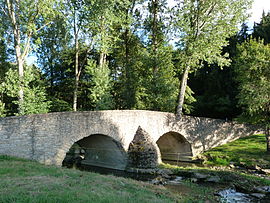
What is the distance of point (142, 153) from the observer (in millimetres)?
17812

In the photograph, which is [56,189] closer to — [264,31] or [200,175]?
[200,175]

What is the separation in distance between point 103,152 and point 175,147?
24.7 ft

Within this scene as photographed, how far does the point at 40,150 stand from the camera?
13414 mm

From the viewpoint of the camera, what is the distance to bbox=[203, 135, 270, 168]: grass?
1950 centimetres

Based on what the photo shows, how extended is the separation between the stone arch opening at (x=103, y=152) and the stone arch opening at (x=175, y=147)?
6.39 m

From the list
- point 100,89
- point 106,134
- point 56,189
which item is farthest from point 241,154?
point 56,189

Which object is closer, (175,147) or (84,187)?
(84,187)

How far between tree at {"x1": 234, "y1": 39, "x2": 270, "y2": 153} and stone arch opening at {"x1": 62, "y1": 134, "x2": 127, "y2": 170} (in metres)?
10.3

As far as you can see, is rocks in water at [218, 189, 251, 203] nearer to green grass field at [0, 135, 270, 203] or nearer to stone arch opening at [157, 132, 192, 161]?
green grass field at [0, 135, 270, 203]

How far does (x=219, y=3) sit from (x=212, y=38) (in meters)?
2.84

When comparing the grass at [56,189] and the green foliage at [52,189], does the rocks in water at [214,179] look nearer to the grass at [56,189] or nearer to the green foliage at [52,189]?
the grass at [56,189]

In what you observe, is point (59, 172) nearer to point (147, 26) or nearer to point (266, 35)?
point (147, 26)

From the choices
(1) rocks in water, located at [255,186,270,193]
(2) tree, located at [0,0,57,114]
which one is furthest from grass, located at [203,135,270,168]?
(2) tree, located at [0,0,57,114]

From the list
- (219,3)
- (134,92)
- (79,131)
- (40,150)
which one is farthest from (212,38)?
(40,150)
